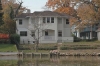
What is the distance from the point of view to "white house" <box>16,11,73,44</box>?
68.8 m

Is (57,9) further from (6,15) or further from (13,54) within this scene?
(13,54)

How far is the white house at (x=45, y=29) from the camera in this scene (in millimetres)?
68750

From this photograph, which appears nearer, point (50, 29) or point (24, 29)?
point (50, 29)

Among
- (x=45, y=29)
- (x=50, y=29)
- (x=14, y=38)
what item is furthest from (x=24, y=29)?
(x=14, y=38)

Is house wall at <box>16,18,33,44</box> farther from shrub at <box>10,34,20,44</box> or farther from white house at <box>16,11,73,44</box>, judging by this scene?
shrub at <box>10,34,20,44</box>

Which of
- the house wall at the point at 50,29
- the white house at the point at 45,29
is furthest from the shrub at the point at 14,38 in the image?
the house wall at the point at 50,29

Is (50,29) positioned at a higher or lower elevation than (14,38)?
higher

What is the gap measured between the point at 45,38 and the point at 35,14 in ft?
21.0

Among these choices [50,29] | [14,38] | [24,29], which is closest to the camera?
[14,38]

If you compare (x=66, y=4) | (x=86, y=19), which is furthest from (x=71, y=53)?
(x=66, y=4)

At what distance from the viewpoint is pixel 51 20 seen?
69625 mm

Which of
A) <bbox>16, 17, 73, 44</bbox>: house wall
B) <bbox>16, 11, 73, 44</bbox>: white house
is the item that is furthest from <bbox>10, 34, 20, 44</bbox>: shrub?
<bbox>16, 17, 73, 44</bbox>: house wall

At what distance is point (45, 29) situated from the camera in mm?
69000

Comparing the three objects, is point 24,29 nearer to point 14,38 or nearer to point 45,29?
point 45,29
